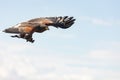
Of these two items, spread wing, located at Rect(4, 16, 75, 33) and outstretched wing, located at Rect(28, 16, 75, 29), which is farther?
outstretched wing, located at Rect(28, 16, 75, 29)

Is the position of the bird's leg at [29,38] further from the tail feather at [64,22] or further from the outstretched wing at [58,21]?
the tail feather at [64,22]

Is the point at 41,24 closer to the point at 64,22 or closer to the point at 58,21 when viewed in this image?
the point at 58,21

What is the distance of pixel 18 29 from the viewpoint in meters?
59.9

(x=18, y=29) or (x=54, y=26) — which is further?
(x=54, y=26)

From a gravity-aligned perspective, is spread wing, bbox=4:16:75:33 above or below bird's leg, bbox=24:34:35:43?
above

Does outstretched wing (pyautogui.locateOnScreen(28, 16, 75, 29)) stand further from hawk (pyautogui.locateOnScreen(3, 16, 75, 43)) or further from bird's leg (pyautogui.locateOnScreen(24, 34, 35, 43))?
bird's leg (pyautogui.locateOnScreen(24, 34, 35, 43))

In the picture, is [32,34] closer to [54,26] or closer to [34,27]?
[34,27]

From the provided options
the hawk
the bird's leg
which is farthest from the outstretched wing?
the bird's leg

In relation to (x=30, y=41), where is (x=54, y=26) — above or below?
above

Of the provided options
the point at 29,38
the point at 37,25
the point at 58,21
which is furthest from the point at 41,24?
the point at 58,21

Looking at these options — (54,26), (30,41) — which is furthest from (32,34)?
(54,26)

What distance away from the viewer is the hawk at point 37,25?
5969 centimetres

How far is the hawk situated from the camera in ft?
196

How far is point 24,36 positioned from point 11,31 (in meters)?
1.75
